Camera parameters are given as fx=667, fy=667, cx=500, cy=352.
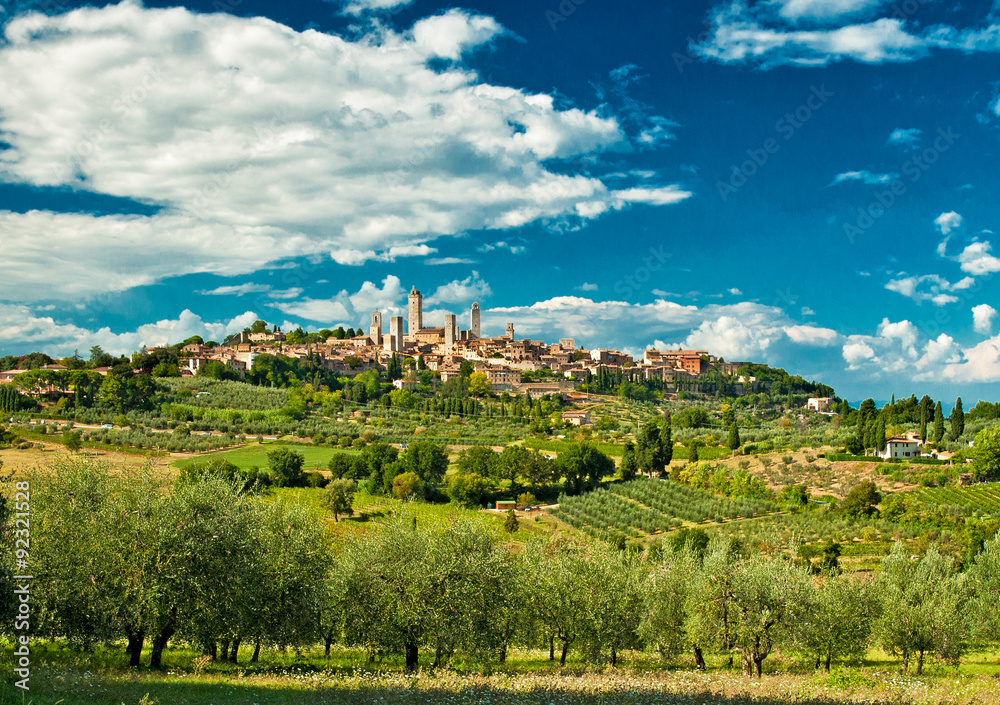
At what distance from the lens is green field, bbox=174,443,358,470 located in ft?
183

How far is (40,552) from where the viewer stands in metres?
15.1

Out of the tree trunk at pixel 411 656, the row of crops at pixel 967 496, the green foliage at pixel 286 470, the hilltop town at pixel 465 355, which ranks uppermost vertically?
the hilltop town at pixel 465 355

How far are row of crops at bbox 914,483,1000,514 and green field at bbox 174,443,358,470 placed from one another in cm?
4636

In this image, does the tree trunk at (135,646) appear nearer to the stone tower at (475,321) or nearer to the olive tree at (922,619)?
the olive tree at (922,619)


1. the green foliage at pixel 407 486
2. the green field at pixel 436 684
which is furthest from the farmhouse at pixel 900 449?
the green field at pixel 436 684

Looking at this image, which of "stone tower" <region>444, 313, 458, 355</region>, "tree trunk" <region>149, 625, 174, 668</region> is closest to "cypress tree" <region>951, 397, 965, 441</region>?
"tree trunk" <region>149, 625, 174, 668</region>

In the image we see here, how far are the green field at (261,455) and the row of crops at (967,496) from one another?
46362 millimetres

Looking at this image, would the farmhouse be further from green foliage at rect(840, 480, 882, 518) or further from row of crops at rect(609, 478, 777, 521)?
row of crops at rect(609, 478, 777, 521)

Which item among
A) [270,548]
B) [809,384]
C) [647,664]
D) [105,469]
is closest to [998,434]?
[647,664]

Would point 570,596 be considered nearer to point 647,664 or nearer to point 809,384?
point 647,664

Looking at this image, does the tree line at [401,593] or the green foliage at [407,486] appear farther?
the green foliage at [407,486]

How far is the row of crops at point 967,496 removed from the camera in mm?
42344

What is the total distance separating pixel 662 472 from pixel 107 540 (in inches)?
2040

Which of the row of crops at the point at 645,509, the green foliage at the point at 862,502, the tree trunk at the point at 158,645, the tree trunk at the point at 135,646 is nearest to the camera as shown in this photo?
the tree trunk at the point at 135,646
